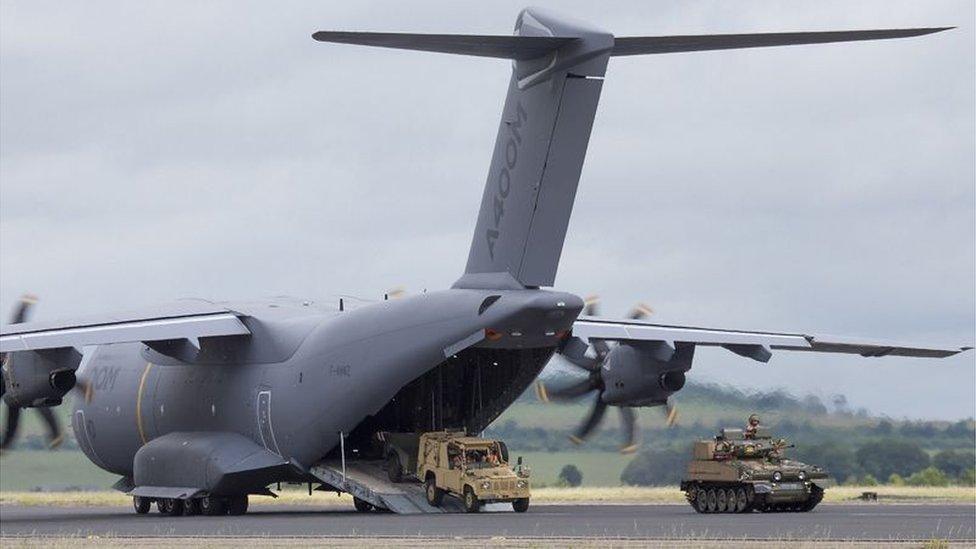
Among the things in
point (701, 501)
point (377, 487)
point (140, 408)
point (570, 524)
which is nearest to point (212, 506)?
point (140, 408)

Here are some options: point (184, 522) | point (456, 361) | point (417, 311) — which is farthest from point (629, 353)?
point (184, 522)

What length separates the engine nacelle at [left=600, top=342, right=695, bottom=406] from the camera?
A: 33.8 m

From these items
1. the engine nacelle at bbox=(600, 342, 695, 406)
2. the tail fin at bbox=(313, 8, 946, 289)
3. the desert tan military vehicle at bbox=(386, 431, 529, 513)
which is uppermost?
the tail fin at bbox=(313, 8, 946, 289)

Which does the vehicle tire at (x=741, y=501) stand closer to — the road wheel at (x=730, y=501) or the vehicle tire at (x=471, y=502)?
the road wheel at (x=730, y=501)

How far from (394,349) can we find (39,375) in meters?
6.47

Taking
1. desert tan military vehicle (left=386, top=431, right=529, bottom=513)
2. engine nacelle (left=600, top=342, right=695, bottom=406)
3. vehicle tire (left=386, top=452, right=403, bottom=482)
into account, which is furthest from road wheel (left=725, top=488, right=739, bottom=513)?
vehicle tire (left=386, top=452, right=403, bottom=482)

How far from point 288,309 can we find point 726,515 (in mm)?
10013

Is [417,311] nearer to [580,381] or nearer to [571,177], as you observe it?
[571,177]

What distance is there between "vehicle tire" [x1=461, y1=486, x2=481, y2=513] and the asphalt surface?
0.69 feet

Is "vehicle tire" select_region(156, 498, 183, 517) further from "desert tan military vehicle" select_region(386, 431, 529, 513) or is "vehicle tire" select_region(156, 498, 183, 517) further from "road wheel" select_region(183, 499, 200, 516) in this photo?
"desert tan military vehicle" select_region(386, 431, 529, 513)

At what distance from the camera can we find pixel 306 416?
103ft

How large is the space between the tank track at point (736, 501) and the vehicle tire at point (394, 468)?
5.30m

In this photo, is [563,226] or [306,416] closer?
[563,226]

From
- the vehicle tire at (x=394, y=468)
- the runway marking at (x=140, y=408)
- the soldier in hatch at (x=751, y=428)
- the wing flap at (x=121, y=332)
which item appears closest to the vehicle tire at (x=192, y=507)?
the runway marking at (x=140, y=408)
